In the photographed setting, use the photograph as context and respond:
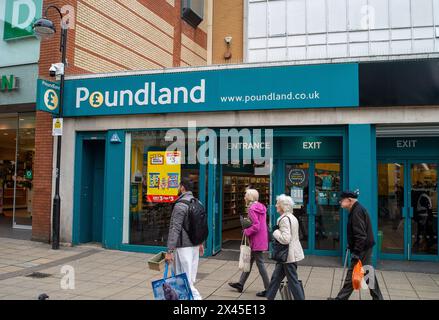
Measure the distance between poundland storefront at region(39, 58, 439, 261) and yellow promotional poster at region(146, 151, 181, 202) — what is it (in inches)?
1.0

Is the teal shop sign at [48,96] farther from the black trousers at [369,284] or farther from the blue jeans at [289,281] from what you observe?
the black trousers at [369,284]

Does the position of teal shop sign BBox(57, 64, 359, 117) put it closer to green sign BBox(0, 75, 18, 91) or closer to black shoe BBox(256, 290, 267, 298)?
green sign BBox(0, 75, 18, 91)

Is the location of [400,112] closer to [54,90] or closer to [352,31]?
[54,90]

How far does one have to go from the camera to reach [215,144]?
936 cm

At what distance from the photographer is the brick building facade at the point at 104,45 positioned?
10.4 m

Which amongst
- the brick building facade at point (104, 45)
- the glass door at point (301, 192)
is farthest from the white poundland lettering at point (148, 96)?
the glass door at point (301, 192)

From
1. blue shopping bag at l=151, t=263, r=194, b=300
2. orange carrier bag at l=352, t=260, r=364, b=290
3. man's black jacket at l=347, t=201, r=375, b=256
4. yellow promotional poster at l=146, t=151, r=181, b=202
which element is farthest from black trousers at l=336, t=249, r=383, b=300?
yellow promotional poster at l=146, t=151, r=181, b=202

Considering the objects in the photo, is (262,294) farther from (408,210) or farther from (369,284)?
(408,210)

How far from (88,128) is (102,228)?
2658 mm

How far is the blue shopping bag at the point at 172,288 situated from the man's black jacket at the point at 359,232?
2.43m

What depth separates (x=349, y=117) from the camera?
8406 mm

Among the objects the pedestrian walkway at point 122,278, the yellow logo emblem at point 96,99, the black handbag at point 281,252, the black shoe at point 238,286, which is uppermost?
the yellow logo emblem at point 96,99

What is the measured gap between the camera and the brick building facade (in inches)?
409
